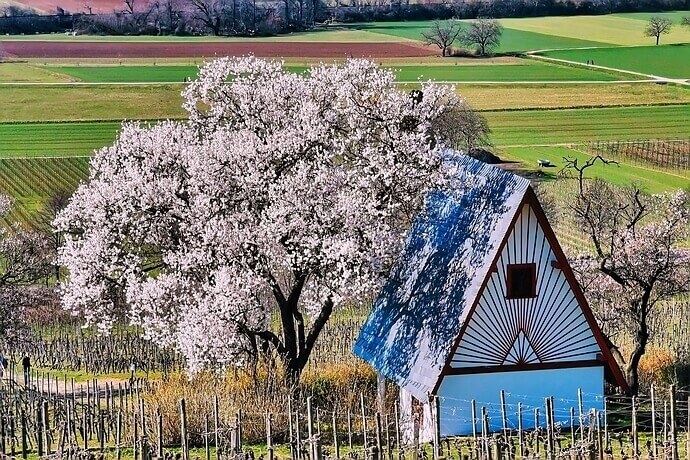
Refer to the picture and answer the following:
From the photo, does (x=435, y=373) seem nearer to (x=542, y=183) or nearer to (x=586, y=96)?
(x=542, y=183)

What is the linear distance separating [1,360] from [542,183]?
2536 cm

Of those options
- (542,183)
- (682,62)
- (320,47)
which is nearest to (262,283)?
(542,183)

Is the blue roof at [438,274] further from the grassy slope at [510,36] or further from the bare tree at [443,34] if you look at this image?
the bare tree at [443,34]

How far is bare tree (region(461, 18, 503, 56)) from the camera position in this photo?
56938mm

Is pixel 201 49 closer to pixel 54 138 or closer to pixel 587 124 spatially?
pixel 54 138

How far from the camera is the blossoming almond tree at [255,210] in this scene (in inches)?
837

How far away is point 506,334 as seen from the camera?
66.8ft

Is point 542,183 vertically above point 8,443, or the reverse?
point 542,183

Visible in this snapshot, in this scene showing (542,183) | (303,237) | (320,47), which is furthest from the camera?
(320,47)

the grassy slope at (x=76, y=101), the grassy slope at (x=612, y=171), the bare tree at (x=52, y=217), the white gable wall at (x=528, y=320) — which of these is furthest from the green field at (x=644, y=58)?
the white gable wall at (x=528, y=320)

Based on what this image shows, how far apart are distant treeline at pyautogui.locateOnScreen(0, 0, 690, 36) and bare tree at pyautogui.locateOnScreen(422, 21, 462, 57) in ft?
1.59

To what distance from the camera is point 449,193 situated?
2255 cm

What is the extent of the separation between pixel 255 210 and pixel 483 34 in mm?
37450

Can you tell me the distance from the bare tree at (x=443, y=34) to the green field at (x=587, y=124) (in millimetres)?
4405
